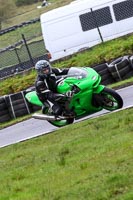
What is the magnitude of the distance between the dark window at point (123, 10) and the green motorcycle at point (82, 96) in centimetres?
1309

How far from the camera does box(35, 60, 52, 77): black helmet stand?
13.9 metres

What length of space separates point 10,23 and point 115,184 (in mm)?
39571

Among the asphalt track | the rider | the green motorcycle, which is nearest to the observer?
the green motorcycle

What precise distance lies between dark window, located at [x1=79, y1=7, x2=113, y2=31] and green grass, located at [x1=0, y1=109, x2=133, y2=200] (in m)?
14.0

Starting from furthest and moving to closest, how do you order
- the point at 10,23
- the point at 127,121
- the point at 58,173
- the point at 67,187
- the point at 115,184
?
1. the point at 10,23
2. the point at 127,121
3. the point at 58,173
4. the point at 67,187
5. the point at 115,184

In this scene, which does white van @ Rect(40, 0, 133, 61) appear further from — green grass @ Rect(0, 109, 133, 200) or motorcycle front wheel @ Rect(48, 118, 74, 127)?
green grass @ Rect(0, 109, 133, 200)

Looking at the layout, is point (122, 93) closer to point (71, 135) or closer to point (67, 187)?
point (71, 135)

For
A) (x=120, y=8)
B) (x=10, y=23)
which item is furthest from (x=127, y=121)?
(x=10, y=23)

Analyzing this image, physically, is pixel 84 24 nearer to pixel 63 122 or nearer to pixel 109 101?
pixel 63 122

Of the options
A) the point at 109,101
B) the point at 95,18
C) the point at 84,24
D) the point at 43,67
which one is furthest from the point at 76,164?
the point at 84,24

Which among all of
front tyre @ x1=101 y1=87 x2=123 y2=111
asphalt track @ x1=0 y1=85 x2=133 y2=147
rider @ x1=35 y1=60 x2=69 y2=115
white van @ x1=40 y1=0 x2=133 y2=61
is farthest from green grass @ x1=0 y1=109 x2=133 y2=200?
white van @ x1=40 y1=0 x2=133 y2=61

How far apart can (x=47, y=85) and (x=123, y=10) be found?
13.6 m

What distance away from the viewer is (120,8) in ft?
89.5

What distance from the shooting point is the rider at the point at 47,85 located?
14023mm
